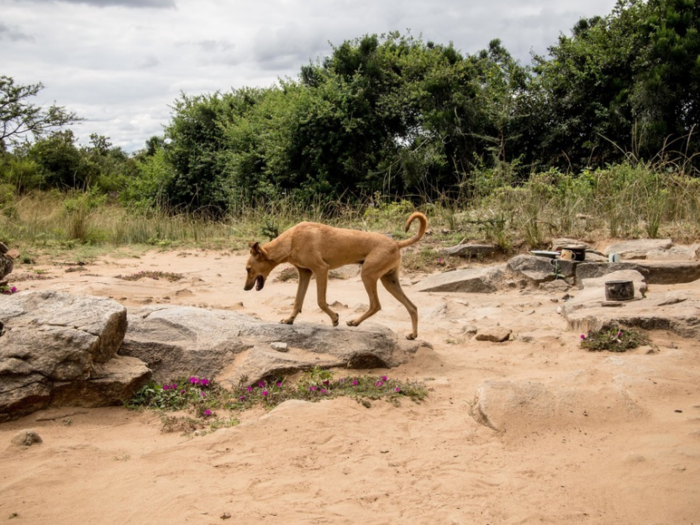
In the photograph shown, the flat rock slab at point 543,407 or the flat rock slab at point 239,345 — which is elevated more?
the flat rock slab at point 239,345

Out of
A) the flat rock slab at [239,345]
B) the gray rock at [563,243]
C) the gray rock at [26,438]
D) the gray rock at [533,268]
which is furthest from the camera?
the gray rock at [563,243]

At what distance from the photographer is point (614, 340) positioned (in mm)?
6641

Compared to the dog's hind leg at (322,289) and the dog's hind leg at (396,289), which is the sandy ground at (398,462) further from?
the dog's hind leg at (322,289)

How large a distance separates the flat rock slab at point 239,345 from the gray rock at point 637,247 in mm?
5503

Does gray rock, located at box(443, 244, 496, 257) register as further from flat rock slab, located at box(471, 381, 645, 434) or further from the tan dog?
flat rock slab, located at box(471, 381, 645, 434)

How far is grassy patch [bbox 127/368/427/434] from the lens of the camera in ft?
16.6

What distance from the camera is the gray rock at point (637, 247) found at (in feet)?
34.3

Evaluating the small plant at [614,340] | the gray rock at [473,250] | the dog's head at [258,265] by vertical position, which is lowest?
the small plant at [614,340]

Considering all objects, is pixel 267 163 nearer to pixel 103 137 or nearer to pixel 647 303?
pixel 647 303

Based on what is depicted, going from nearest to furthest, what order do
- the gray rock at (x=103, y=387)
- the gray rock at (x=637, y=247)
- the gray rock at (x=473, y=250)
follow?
1. the gray rock at (x=103, y=387)
2. the gray rock at (x=637, y=247)
3. the gray rock at (x=473, y=250)

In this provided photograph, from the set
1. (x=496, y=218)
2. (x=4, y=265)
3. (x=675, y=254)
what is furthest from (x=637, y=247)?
(x=4, y=265)

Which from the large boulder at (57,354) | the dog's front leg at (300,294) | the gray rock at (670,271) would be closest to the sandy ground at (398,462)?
the large boulder at (57,354)

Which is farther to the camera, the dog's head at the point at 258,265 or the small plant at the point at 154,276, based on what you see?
the small plant at the point at 154,276

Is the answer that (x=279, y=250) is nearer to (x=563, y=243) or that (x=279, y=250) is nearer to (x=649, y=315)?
(x=649, y=315)
